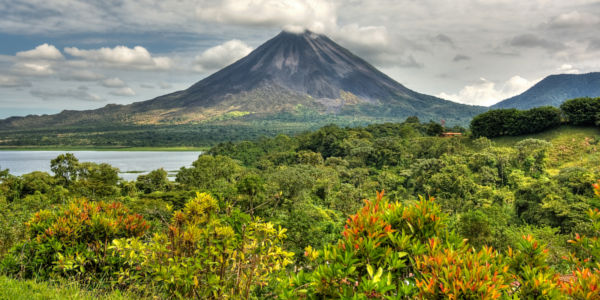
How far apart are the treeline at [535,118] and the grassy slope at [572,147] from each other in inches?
39.3

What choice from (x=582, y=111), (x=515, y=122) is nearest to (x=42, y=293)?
(x=582, y=111)

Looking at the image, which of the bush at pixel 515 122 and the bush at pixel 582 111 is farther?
the bush at pixel 515 122

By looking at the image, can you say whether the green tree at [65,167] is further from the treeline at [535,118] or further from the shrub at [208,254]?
the treeline at [535,118]

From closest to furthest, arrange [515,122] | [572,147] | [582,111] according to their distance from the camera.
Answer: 1. [572,147]
2. [582,111]
3. [515,122]

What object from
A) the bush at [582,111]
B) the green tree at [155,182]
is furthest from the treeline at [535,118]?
the green tree at [155,182]

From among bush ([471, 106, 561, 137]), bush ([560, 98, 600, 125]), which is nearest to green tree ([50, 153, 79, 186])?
bush ([471, 106, 561, 137])

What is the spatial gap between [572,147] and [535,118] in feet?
21.9

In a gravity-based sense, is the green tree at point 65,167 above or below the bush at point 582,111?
below

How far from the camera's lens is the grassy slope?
108 feet

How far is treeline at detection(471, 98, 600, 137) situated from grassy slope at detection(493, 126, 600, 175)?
100 centimetres

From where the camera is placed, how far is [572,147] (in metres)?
36.3

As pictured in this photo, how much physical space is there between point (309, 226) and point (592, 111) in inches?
1573

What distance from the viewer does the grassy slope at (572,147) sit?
32.8 m

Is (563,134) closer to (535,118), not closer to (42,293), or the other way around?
(535,118)
